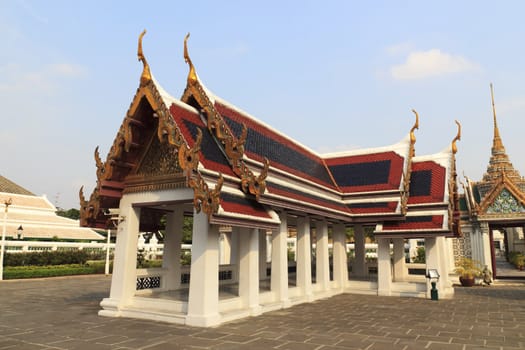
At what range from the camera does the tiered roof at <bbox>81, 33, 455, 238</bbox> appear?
31.3 ft

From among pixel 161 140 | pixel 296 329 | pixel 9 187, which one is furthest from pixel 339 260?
pixel 9 187

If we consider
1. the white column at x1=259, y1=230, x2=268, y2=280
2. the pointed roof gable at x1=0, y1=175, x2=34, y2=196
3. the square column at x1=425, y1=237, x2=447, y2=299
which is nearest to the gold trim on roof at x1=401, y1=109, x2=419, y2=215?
the square column at x1=425, y1=237, x2=447, y2=299

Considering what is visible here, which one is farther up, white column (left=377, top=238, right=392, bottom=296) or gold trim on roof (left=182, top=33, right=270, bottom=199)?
gold trim on roof (left=182, top=33, right=270, bottom=199)

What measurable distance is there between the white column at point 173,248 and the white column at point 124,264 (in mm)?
1925

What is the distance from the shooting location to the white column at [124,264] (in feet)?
34.2

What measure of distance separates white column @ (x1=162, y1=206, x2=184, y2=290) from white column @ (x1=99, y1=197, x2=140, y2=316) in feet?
6.32

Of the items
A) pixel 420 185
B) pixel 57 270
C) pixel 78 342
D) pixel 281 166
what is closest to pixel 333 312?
pixel 281 166

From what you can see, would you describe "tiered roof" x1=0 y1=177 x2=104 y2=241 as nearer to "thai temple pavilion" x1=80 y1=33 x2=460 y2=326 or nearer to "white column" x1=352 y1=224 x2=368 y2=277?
"thai temple pavilion" x1=80 y1=33 x2=460 y2=326

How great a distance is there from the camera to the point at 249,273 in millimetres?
10656

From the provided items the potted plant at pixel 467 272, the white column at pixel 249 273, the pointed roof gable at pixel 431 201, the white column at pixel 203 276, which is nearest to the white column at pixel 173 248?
the white column at pixel 249 273

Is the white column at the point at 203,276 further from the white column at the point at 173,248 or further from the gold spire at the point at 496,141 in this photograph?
the gold spire at the point at 496,141

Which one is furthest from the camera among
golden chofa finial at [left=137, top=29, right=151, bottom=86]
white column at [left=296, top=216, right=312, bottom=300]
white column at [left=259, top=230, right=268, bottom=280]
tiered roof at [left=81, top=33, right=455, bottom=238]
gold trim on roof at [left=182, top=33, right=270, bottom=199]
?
white column at [left=259, top=230, right=268, bottom=280]

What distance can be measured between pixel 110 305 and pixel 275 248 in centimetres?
511

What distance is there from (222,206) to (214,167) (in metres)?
1.41
